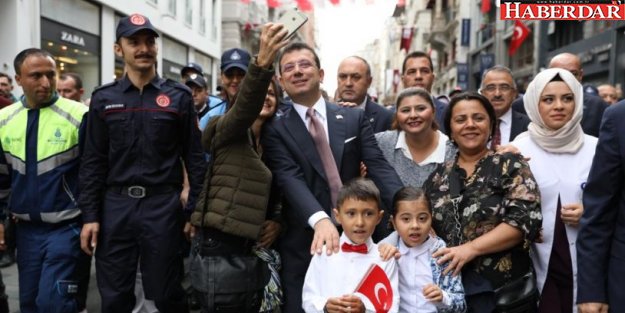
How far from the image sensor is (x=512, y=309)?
2.82 metres

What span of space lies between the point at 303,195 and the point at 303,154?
0.90ft

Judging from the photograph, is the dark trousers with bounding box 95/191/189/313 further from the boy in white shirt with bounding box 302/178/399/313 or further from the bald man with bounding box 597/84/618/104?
the bald man with bounding box 597/84/618/104

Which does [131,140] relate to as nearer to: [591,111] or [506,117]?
[506,117]

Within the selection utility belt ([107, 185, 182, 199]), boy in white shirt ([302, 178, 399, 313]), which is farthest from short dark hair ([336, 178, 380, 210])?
utility belt ([107, 185, 182, 199])

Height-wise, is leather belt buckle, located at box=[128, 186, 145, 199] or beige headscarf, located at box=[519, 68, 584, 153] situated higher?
beige headscarf, located at box=[519, 68, 584, 153]

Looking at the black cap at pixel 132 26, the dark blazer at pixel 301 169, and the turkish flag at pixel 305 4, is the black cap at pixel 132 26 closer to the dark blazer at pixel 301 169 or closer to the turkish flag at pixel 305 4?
the dark blazer at pixel 301 169

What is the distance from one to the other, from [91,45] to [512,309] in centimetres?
1534

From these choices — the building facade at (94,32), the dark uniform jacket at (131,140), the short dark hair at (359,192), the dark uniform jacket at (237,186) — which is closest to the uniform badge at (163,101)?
the dark uniform jacket at (131,140)

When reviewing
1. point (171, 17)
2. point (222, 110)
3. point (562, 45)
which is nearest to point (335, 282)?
point (222, 110)

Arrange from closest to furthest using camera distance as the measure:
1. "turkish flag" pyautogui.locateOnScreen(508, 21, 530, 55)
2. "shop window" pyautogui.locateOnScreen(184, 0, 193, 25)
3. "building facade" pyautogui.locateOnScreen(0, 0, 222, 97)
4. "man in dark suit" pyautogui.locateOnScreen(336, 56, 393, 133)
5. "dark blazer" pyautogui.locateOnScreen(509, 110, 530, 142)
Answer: "dark blazer" pyautogui.locateOnScreen(509, 110, 530, 142)
"man in dark suit" pyautogui.locateOnScreen(336, 56, 393, 133)
"building facade" pyautogui.locateOnScreen(0, 0, 222, 97)
"turkish flag" pyautogui.locateOnScreen(508, 21, 530, 55)
"shop window" pyautogui.locateOnScreen(184, 0, 193, 25)

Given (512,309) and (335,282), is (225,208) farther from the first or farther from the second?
(512,309)

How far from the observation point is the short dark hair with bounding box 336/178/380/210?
2.89m

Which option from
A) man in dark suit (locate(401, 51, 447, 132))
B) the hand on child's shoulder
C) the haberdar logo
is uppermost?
the haberdar logo

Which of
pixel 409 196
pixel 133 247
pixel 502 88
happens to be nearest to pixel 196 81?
pixel 133 247
